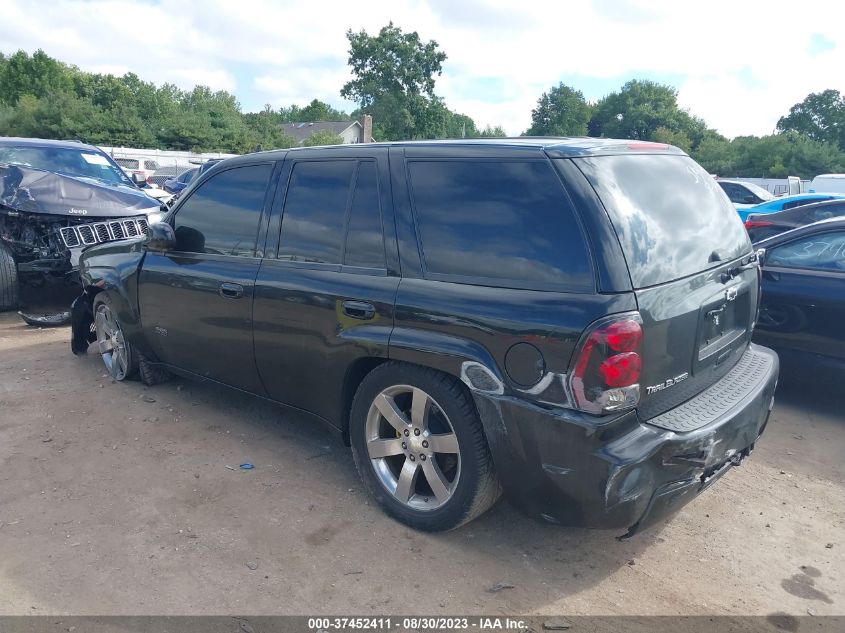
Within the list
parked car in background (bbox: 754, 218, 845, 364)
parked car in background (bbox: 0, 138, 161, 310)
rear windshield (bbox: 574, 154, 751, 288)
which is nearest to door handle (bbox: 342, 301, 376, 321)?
rear windshield (bbox: 574, 154, 751, 288)

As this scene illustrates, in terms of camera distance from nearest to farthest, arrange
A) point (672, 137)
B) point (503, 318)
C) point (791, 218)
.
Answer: point (503, 318), point (791, 218), point (672, 137)

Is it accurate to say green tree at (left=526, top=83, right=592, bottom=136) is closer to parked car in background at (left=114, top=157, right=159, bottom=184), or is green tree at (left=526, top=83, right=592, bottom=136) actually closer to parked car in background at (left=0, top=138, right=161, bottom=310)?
parked car in background at (left=114, top=157, right=159, bottom=184)

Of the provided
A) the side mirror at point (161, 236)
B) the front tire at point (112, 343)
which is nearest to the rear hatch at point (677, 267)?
the side mirror at point (161, 236)

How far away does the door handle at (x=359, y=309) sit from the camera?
3314 mm

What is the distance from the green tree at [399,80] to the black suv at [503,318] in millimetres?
57826

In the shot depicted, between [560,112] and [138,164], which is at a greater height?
[560,112]

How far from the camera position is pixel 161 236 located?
438 centimetres

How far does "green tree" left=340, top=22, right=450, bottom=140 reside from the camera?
6034cm

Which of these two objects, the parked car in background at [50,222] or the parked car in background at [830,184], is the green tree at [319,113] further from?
the parked car in background at [50,222]

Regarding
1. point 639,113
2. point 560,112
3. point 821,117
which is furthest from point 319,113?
point 821,117

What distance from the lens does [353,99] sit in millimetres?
63406

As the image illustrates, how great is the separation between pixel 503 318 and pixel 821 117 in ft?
260

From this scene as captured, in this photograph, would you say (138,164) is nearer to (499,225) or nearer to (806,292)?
(806,292)

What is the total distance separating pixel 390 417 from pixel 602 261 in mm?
1349
